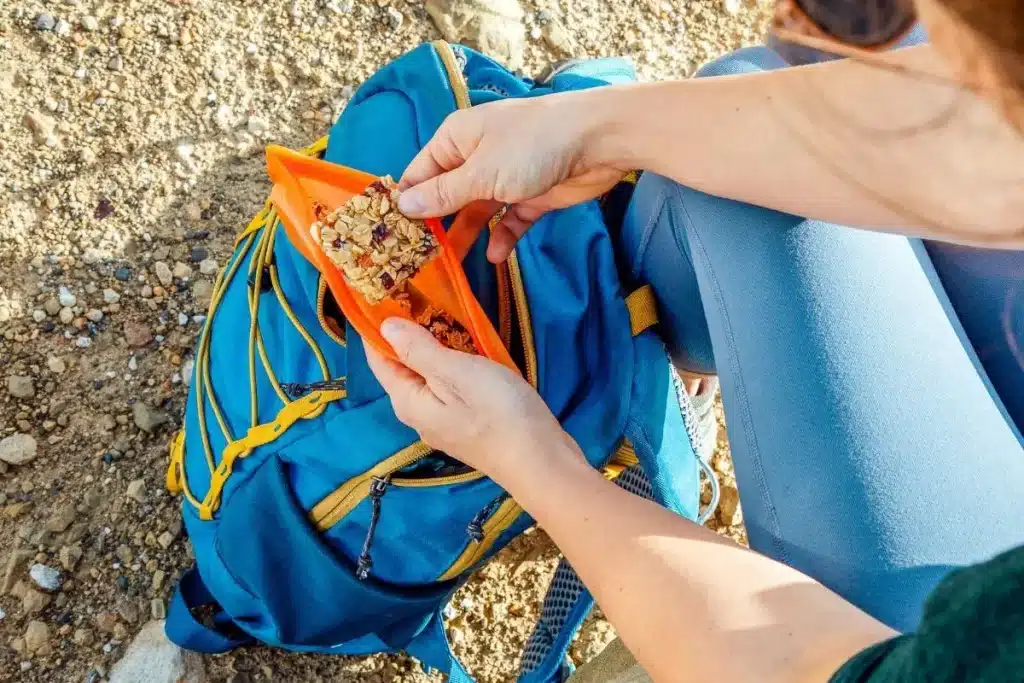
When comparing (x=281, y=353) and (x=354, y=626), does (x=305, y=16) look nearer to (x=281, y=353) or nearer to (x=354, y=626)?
(x=281, y=353)

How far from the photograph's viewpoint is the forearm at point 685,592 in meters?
0.84

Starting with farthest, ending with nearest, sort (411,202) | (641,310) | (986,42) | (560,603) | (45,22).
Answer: (45,22), (560,603), (641,310), (411,202), (986,42)

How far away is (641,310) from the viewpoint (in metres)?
1.25

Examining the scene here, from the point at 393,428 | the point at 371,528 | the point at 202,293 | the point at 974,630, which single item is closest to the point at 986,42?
the point at 974,630

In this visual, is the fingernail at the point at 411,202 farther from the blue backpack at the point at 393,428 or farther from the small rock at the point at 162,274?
the small rock at the point at 162,274

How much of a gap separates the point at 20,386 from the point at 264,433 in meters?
0.82

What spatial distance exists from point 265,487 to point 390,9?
4.61 feet

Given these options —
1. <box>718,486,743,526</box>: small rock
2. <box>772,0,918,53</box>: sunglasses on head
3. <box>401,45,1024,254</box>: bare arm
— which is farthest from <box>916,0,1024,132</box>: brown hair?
<box>718,486,743,526</box>: small rock

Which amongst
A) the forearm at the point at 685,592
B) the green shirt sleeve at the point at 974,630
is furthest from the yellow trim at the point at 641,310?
the green shirt sleeve at the point at 974,630

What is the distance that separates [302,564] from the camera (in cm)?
131

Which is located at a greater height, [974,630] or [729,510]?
[974,630]

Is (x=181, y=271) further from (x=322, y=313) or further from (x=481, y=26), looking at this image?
(x=481, y=26)

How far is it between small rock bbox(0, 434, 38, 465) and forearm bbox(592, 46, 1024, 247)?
1340 millimetres

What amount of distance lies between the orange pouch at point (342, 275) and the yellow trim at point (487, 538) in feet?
0.85
